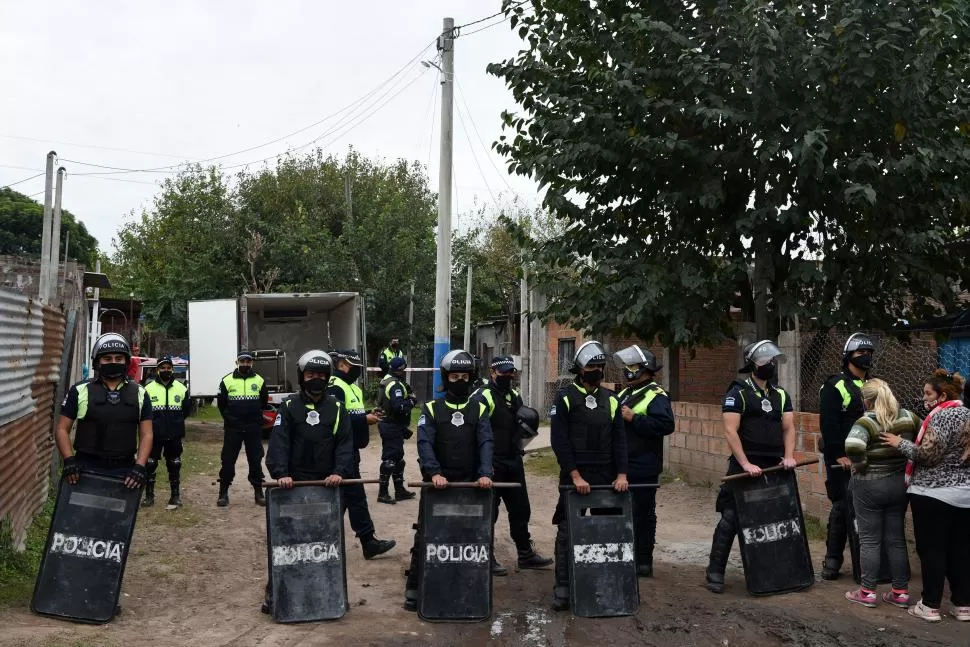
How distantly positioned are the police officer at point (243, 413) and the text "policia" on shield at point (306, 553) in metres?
5.01

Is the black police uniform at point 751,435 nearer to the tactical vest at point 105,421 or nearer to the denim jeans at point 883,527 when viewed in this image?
the denim jeans at point 883,527

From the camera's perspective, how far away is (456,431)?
6973mm

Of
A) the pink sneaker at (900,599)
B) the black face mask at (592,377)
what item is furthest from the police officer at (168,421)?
the pink sneaker at (900,599)

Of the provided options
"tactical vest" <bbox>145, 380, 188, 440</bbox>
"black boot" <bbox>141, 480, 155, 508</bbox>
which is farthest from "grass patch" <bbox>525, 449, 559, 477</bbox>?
"black boot" <bbox>141, 480, 155, 508</bbox>

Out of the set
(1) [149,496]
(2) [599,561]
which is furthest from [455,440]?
(1) [149,496]

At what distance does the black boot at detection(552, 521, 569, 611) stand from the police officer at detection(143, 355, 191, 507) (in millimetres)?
6037

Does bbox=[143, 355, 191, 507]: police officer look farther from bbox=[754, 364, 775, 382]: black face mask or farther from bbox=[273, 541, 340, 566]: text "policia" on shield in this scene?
bbox=[754, 364, 775, 382]: black face mask

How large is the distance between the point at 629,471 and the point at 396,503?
15.8ft

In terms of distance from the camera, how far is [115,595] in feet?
20.9

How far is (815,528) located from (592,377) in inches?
164

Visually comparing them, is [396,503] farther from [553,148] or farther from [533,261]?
[553,148]

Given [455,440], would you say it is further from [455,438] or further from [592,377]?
[592,377]

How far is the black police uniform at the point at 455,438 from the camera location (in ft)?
22.8

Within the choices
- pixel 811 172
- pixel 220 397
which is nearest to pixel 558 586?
pixel 811 172
